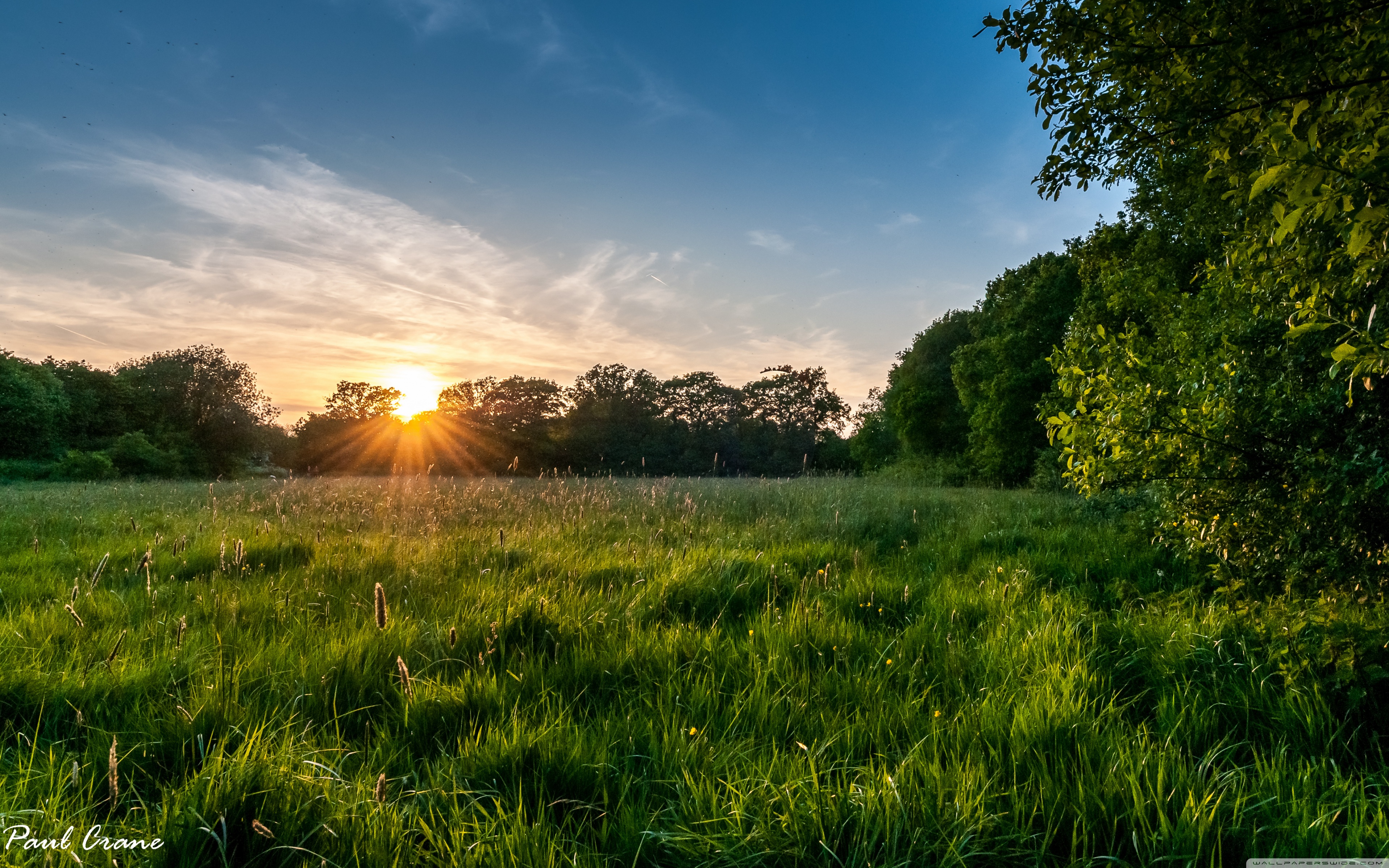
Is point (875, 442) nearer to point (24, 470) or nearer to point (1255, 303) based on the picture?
point (1255, 303)

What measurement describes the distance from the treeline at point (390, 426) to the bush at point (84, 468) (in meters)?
3.72

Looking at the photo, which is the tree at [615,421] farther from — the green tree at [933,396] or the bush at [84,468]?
the bush at [84,468]

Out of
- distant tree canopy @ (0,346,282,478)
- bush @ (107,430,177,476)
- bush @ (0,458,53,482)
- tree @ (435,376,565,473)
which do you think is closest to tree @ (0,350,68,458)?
distant tree canopy @ (0,346,282,478)

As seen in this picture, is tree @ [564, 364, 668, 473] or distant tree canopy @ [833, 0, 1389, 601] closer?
distant tree canopy @ [833, 0, 1389, 601]

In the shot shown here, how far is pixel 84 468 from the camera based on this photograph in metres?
32.7

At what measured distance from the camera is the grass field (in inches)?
66.1

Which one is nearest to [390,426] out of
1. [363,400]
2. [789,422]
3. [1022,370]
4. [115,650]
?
[363,400]

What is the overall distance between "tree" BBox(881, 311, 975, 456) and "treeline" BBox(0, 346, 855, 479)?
8.89m

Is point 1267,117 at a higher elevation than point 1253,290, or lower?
higher

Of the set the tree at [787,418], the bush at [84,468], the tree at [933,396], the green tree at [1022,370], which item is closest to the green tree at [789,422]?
the tree at [787,418]

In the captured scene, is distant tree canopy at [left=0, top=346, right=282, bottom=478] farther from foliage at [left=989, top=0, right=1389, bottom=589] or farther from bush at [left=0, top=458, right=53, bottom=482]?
foliage at [left=989, top=0, right=1389, bottom=589]
